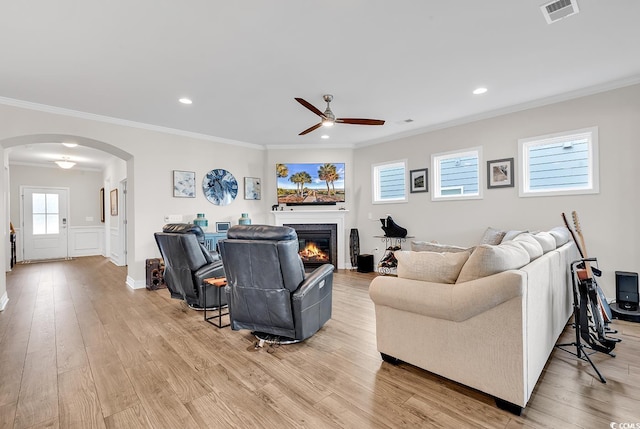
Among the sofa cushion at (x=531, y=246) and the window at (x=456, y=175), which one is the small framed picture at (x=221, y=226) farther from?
the sofa cushion at (x=531, y=246)

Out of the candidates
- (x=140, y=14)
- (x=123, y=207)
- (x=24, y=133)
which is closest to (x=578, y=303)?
(x=140, y=14)

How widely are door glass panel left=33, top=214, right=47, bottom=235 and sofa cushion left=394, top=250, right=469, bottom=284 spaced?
1046 cm

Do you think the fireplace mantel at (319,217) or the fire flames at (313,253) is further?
the fire flames at (313,253)

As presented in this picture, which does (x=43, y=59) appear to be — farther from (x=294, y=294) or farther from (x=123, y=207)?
(x=123, y=207)

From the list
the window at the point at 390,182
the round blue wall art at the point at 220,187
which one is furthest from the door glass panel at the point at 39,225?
the window at the point at 390,182

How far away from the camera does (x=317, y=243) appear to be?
21.7 feet

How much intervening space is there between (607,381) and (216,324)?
3.45 meters

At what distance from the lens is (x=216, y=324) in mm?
3271

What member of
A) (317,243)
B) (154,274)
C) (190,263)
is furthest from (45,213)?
(317,243)

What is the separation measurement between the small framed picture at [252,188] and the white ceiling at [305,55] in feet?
7.03

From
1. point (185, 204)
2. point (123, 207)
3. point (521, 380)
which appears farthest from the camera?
point (123, 207)

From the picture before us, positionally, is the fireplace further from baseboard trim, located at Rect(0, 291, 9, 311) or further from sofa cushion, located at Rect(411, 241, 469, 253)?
baseboard trim, located at Rect(0, 291, 9, 311)

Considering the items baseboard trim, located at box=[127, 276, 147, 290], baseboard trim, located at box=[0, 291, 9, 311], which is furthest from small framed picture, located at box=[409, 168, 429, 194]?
baseboard trim, located at box=[0, 291, 9, 311]

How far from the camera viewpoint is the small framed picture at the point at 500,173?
4535 mm
